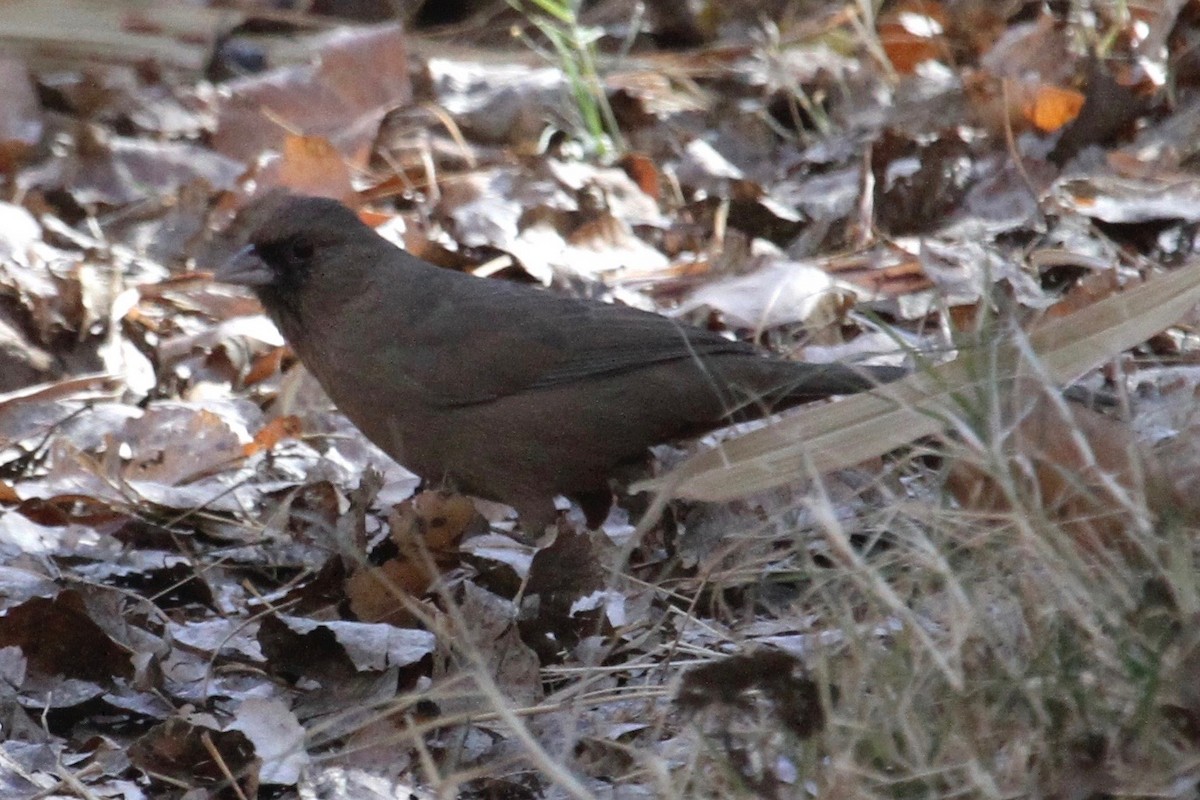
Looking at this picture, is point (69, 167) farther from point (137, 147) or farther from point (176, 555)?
point (176, 555)

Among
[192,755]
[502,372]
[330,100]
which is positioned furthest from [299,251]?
[330,100]

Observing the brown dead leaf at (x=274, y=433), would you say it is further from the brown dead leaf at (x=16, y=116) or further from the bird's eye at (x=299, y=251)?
the brown dead leaf at (x=16, y=116)

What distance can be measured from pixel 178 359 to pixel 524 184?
1542 millimetres

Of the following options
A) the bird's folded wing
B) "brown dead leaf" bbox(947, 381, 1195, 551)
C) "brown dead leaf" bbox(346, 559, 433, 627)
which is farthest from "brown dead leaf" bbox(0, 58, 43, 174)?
"brown dead leaf" bbox(947, 381, 1195, 551)

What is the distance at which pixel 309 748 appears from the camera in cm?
322

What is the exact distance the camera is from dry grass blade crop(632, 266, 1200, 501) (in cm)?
337

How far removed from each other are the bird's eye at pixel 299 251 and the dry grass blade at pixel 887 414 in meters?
1.79

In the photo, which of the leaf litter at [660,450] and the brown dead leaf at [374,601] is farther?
the brown dead leaf at [374,601]

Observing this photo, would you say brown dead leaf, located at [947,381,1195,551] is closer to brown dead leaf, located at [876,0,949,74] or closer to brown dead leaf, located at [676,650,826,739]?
brown dead leaf, located at [676,650,826,739]

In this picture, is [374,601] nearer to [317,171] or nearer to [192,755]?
[192,755]

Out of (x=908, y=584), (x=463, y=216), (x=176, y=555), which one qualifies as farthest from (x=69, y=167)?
(x=908, y=584)

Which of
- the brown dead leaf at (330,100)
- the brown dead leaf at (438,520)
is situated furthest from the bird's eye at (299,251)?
the brown dead leaf at (330,100)

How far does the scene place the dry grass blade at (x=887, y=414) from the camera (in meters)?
3.37

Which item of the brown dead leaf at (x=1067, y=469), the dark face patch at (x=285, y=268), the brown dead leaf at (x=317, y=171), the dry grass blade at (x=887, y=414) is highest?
the brown dead leaf at (x=1067, y=469)
